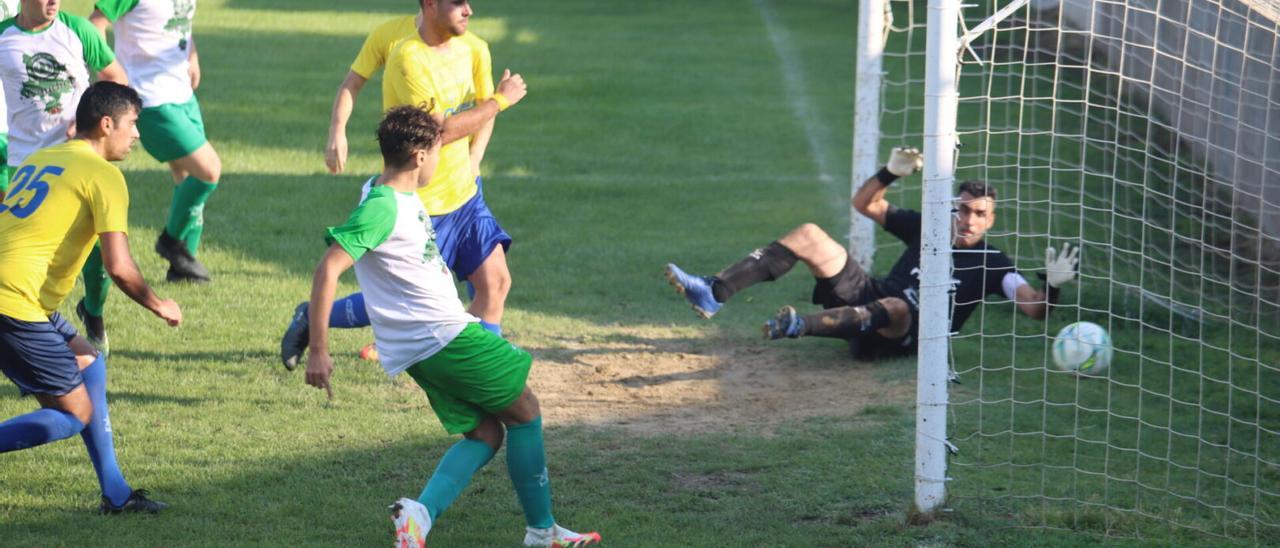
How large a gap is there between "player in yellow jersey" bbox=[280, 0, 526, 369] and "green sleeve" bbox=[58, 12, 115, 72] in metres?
1.32

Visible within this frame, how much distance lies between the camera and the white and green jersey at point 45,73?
6.42 meters

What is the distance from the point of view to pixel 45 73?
6.50m

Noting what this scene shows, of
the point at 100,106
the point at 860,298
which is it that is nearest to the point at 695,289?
the point at 860,298

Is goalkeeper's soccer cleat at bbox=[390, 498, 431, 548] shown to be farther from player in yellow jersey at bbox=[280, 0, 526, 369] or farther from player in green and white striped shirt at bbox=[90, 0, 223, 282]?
player in green and white striped shirt at bbox=[90, 0, 223, 282]

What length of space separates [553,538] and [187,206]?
4300mm

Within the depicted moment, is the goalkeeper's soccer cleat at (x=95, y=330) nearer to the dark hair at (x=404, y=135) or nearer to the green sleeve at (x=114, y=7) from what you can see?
the green sleeve at (x=114, y=7)

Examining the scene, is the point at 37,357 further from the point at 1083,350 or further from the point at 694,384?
the point at 1083,350

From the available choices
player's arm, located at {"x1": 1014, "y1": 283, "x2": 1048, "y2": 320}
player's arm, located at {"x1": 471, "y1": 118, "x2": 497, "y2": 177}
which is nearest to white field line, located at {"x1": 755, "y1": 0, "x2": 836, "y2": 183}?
player's arm, located at {"x1": 1014, "y1": 283, "x2": 1048, "y2": 320}

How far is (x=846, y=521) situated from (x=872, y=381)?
6.68 ft

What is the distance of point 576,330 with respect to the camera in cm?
782

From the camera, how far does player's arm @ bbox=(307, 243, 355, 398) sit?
4176mm

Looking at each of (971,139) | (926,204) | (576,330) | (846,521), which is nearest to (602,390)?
(576,330)

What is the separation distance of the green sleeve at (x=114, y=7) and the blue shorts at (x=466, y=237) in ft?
8.84

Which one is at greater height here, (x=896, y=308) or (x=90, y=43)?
(x=90, y=43)
